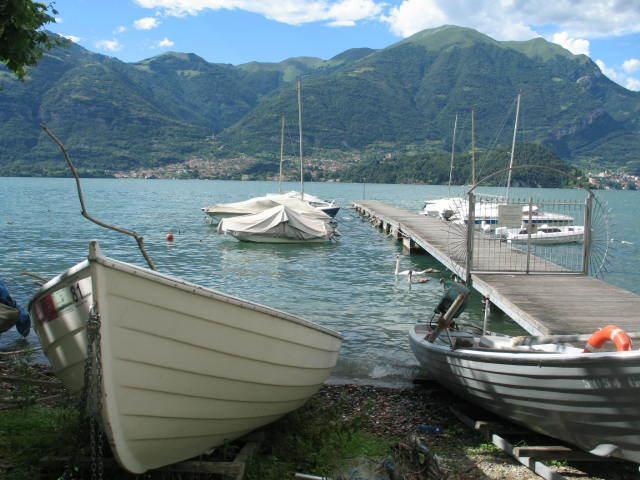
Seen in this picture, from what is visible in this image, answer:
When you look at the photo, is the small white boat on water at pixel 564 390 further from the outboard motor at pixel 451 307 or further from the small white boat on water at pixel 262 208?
the small white boat on water at pixel 262 208

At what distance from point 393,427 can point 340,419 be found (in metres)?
0.65

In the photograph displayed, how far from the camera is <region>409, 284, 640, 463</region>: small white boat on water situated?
17.4ft

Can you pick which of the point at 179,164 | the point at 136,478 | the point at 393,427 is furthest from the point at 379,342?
the point at 179,164

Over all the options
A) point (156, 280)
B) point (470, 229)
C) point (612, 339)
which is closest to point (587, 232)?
point (470, 229)

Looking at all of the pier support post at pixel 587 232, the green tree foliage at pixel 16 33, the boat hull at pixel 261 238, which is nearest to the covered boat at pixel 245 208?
the boat hull at pixel 261 238

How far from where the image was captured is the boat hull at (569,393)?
528cm

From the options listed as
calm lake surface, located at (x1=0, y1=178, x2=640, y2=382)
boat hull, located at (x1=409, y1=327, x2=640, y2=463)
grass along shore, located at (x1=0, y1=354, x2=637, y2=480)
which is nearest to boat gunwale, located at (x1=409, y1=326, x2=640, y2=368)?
boat hull, located at (x1=409, y1=327, x2=640, y2=463)

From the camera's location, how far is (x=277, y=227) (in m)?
28.7

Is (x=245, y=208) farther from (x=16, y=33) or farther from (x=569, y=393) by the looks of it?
(x=569, y=393)

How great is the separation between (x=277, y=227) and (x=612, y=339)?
23346 mm

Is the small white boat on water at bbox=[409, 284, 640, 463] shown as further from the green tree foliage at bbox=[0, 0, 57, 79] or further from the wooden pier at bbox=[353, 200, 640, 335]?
the green tree foliage at bbox=[0, 0, 57, 79]

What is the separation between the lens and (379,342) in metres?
12.2

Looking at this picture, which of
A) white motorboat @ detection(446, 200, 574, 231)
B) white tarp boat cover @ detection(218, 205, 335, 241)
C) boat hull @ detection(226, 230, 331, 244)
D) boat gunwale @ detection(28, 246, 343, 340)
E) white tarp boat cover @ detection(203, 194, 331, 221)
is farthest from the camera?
white tarp boat cover @ detection(203, 194, 331, 221)

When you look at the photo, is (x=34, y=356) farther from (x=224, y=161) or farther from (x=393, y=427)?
(x=224, y=161)
